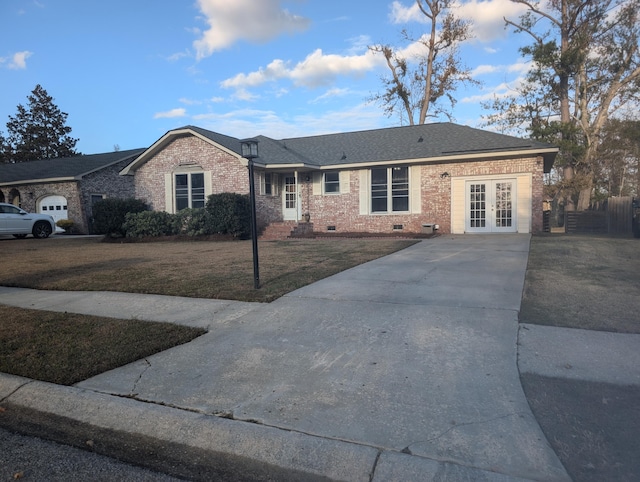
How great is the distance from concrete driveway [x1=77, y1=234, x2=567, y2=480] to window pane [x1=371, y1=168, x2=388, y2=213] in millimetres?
13017

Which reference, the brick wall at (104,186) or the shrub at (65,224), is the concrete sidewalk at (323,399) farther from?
the brick wall at (104,186)

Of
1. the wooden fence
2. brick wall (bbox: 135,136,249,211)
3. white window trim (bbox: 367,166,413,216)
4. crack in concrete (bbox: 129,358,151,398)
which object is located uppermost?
brick wall (bbox: 135,136,249,211)

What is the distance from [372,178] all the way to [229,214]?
22.1 ft

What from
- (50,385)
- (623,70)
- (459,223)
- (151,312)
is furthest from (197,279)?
(623,70)

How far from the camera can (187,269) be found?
9.54m

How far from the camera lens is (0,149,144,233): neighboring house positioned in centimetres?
2452

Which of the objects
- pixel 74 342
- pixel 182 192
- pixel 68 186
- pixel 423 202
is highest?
pixel 68 186

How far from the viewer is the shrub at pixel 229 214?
17.6m

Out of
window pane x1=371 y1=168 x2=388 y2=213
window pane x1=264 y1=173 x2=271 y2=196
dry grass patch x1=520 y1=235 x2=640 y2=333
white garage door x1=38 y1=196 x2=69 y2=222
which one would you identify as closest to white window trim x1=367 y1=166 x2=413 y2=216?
window pane x1=371 y1=168 x2=388 y2=213

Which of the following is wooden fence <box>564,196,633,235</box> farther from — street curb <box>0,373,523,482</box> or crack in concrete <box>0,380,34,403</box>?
crack in concrete <box>0,380,34,403</box>

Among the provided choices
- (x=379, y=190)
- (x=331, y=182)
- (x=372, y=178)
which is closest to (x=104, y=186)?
(x=331, y=182)

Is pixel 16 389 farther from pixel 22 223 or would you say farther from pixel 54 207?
pixel 54 207

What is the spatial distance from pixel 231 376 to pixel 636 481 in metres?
3.07

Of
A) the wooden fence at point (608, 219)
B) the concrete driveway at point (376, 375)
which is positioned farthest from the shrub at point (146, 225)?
the wooden fence at point (608, 219)
